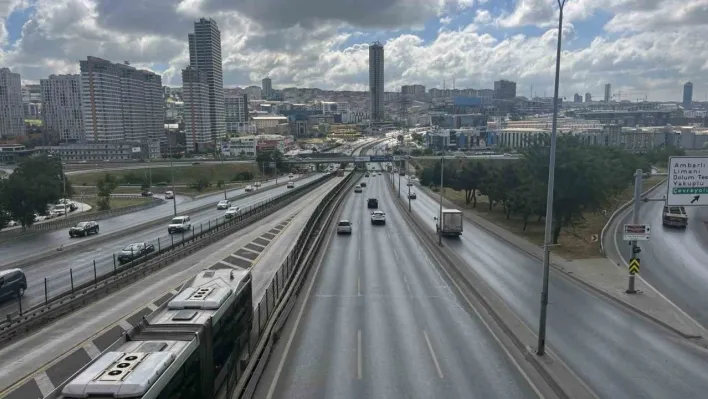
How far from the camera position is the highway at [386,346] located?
13344mm

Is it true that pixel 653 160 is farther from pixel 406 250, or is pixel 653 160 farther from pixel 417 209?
pixel 406 250

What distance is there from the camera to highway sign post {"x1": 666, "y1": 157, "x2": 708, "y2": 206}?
2227 centimetres

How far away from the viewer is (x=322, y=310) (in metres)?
20.5

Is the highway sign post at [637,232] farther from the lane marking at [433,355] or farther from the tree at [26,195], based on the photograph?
the tree at [26,195]

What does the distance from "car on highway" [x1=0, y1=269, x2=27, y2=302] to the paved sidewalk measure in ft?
83.2

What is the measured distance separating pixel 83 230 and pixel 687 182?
134 ft

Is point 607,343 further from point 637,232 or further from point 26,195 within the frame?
point 26,195

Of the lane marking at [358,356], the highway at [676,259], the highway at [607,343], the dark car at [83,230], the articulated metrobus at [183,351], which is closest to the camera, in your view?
the articulated metrobus at [183,351]

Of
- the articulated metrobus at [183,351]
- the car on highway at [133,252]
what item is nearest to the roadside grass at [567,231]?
the articulated metrobus at [183,351]

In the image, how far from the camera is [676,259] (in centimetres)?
3219

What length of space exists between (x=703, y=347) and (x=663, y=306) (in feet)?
16.4

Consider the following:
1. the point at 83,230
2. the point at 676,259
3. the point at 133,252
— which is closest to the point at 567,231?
the point at 676,259

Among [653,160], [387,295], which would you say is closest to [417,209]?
[387,295]

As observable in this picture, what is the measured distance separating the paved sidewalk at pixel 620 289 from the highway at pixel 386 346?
680cm
